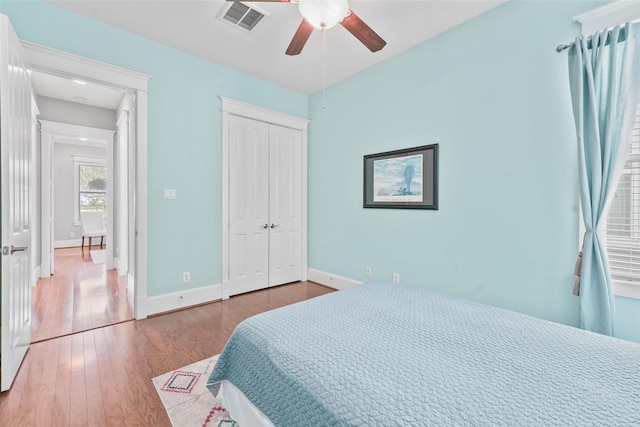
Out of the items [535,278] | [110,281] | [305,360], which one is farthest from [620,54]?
[110,281]

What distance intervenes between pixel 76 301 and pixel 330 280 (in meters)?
3.09

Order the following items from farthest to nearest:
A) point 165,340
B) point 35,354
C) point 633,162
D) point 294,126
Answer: point 294,126 < point 165,340 < point 35,354 < point 633,162

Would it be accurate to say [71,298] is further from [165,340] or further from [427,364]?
[427,364]

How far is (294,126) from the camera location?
4250 millimetres

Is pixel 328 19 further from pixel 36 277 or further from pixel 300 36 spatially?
pixel 36 277

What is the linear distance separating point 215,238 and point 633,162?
148 inches

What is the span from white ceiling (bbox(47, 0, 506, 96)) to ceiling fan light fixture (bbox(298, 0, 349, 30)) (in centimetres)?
78

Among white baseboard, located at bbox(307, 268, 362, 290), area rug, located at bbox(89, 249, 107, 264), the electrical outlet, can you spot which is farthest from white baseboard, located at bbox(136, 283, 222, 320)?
area rug, located at bbox(89, 249, 107, 264)

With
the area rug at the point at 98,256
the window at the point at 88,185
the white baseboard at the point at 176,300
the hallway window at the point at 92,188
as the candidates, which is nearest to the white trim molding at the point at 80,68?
the white baseboard at the point at 176,300

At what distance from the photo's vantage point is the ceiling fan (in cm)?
173

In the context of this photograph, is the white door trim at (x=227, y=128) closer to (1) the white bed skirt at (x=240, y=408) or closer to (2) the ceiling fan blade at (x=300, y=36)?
(2) the ceiling fan blade at (x=300, y=36)

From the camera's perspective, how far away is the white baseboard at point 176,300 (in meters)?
2.96

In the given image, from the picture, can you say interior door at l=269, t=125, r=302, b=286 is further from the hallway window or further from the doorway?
the hallway window

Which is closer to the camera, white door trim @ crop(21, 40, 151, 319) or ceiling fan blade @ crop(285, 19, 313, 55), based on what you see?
ceiling fan blade @ crop(285, 19, 313, 55)
